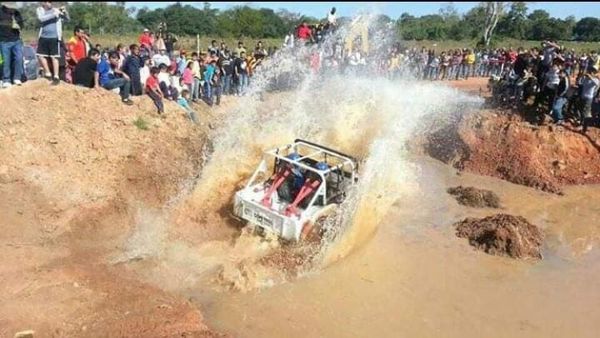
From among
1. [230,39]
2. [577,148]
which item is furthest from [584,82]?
[230,39]

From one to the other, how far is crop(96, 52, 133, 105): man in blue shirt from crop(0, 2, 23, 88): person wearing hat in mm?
1875

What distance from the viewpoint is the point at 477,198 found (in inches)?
614

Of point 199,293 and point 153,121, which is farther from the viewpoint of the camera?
point 153,121

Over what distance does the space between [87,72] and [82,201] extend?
3847 millimetres

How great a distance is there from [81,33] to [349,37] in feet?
36.9

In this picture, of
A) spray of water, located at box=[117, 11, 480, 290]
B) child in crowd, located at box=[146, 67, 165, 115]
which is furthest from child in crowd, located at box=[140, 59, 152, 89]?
spray of water, located at box=[117, 11, 480, 290]

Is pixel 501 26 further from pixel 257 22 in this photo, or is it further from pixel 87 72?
pixel 87 72

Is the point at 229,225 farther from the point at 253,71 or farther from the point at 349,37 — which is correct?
the point at 349,37

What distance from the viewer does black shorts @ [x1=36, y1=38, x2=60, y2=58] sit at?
43.8 ft

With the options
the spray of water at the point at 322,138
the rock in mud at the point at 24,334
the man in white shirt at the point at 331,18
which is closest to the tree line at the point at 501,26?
the spray of water at the point at 322,138

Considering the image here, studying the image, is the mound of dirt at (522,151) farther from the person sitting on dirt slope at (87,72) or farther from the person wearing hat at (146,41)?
the person sitting on dirt slope at (87,72)

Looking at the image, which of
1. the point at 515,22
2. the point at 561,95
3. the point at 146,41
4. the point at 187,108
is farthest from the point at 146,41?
the point at 515,22

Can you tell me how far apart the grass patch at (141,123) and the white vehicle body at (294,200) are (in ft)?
12.0

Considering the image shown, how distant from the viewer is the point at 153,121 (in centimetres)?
1528
